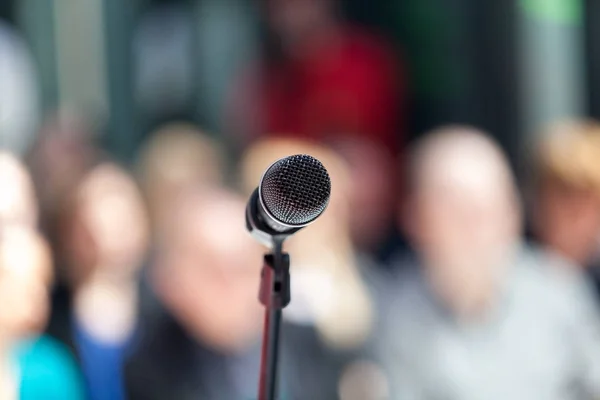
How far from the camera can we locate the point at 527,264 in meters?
2.34

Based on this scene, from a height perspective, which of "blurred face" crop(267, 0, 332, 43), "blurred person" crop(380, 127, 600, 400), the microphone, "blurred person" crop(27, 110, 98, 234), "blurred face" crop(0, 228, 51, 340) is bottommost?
Answer: "blurred person" crop(380, 127, 600, 400)

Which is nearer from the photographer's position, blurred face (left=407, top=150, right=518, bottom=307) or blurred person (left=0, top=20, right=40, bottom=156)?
blurred face (left=407, top=150, right=518, bottom=307)

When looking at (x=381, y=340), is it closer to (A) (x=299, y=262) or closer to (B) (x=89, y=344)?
(A) (x=299, y=262)

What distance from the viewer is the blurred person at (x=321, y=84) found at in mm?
3307

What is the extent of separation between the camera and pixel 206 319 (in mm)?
2117

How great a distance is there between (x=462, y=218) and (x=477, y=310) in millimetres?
248

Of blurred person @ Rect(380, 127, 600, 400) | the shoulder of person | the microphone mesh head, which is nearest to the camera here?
the microphone mesh head

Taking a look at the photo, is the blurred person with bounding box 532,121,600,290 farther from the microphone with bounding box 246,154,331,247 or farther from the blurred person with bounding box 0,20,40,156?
the blurred person with bounding box 0,20,40,156

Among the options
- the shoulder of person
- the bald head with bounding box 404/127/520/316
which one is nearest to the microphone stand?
the bald head with bounding box 404/127/520/316

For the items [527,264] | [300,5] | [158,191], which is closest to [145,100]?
[300,5]

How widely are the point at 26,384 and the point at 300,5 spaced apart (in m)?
2.21

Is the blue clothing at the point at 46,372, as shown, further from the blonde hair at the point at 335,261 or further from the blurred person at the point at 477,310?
the blurred person at the point at 477,310

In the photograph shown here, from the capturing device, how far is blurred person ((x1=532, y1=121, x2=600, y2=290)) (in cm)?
246

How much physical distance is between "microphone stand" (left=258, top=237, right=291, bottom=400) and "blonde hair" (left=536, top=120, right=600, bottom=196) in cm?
159
